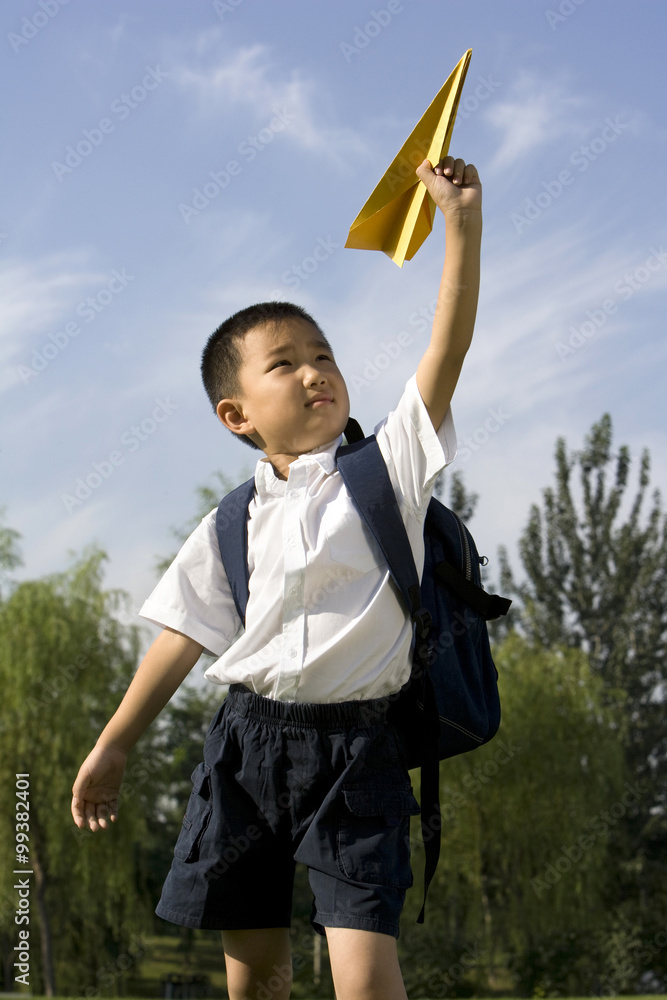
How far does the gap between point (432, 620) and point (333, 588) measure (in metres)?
0.23

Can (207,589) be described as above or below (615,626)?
below

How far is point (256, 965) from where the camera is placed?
1.85 m

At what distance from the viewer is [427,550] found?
1.96 meters

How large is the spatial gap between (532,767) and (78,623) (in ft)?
25.6

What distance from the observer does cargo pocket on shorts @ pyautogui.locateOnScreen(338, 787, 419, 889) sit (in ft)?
5.35

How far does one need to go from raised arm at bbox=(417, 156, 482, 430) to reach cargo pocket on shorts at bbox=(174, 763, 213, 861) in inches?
36.2

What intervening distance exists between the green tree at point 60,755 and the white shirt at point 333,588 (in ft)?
35.1

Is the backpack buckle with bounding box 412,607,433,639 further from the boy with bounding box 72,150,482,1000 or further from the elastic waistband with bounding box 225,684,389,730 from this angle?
the elastic waistband with bounding box 225,684,389,730

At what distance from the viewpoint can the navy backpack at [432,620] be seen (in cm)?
180

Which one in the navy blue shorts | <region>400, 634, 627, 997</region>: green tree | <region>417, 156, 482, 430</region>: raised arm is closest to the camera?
the navy blue shorts

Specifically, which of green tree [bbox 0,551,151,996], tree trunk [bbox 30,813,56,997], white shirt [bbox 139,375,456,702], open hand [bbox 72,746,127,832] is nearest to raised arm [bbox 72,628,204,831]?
open hand [bbox 72,746,127,832]

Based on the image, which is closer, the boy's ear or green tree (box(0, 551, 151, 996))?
the boy's ear

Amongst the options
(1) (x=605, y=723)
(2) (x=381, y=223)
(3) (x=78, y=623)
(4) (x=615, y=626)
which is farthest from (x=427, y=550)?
(4) (x=615, y=626)

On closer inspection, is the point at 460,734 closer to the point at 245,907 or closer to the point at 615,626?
the point at 245,907
